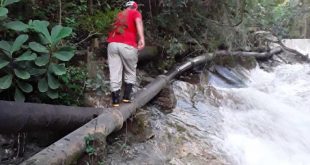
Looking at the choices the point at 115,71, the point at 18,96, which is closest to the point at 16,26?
the point at 18,96

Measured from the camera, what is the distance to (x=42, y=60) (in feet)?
14.7

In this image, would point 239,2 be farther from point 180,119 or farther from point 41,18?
point 41,18

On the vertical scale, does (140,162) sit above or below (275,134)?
above

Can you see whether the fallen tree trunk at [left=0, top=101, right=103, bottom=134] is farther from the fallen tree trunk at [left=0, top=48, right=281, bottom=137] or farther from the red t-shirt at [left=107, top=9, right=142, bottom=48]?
the red t-shirt at [left=107, top=9, right=142, bottom=48]

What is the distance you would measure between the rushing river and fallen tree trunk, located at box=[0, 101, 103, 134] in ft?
1.95

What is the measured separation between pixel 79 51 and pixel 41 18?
80 cm

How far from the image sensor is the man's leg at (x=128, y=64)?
5496 mm

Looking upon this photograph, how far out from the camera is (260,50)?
16750 mm

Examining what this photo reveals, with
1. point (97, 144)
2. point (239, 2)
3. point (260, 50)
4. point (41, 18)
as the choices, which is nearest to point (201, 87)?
point (239, 2)

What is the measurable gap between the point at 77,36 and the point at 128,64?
3.90ft

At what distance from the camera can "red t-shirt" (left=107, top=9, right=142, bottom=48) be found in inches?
217

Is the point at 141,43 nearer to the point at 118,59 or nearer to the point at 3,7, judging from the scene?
the point at 118,59

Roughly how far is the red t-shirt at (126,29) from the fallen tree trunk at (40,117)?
3.79 ft

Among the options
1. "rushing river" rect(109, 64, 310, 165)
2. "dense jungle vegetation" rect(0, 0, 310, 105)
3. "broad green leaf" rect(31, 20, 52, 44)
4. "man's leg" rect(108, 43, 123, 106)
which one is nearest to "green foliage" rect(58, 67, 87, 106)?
"dense jungle vegetation" rect(0, 0, 310, 105)
